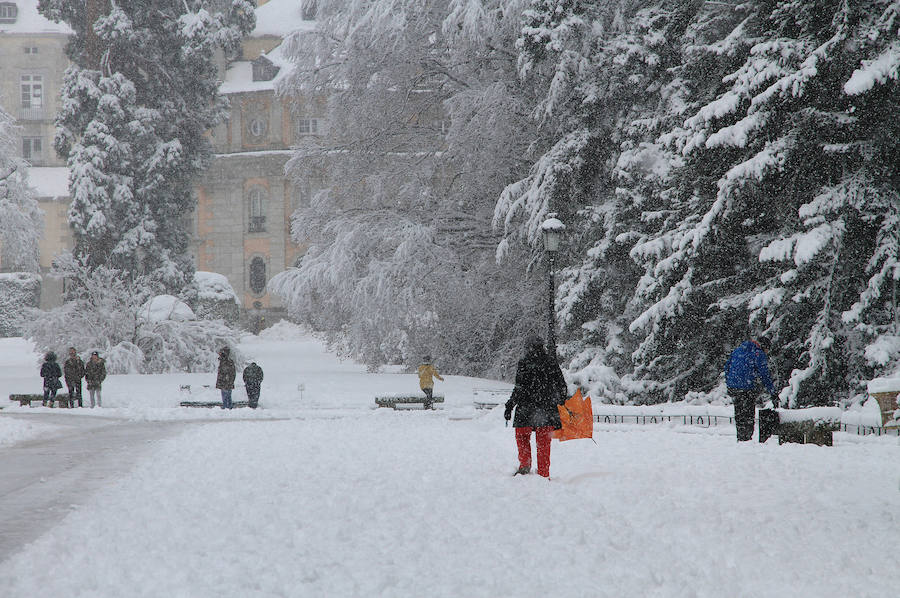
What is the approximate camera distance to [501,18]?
25.1 metres

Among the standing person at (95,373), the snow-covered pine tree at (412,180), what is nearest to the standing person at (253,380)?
the snow-covered pine tree at (412,180)

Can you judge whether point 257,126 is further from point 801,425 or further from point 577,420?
point 801,425

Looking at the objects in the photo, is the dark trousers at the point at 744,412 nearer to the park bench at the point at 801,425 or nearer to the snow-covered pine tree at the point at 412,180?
the park bench at the point at 801,425

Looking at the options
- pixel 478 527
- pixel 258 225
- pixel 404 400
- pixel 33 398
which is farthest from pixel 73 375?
pixel 258 225

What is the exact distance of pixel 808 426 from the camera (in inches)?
541

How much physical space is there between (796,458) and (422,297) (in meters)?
15.0

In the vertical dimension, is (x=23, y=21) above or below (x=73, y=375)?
above

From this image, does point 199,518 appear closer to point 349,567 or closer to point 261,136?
point 349,567

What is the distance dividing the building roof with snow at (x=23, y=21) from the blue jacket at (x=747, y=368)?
69.8m

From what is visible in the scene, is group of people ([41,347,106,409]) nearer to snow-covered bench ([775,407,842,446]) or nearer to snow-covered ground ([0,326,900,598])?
snow-covered ground ([0,326,900,598])

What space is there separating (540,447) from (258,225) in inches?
2425

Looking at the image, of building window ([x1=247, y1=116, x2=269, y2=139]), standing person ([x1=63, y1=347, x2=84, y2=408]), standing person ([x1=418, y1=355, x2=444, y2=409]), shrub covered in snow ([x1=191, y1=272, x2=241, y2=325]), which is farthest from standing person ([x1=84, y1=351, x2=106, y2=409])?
building window ([x1=247, y1=116, x2=269, y2=139])

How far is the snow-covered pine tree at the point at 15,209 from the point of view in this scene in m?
35.6

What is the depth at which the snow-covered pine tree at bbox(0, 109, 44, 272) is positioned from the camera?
117 feet
